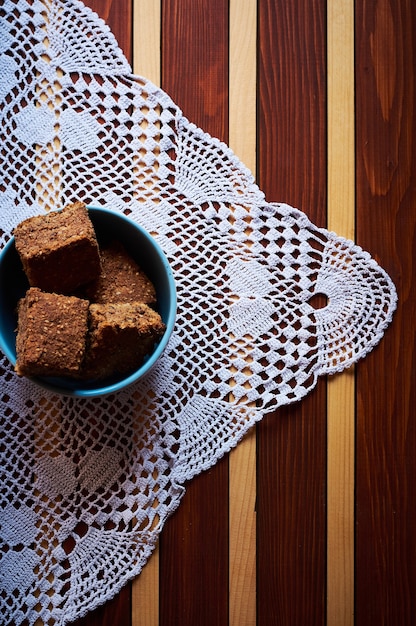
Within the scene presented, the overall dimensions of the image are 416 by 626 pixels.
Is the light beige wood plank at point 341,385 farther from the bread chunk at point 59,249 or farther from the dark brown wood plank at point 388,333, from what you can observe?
the bread chunk at point 59,249

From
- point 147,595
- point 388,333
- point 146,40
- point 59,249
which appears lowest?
point 147,595

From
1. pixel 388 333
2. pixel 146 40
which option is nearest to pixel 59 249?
pixel 146 40

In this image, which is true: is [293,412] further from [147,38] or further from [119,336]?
[147,38]

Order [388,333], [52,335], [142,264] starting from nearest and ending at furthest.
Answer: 1. [52,335]
2. [142,264]
3. [388,333]

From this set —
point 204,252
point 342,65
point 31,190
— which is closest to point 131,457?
point 204,252

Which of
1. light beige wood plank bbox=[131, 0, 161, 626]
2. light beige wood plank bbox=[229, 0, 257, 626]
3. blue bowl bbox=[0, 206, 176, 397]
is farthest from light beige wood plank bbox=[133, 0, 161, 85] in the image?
blue bowl bbox=[0, 206, 176, 397]

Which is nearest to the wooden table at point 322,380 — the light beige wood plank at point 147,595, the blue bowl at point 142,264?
the light beige wood plank at point 147,595

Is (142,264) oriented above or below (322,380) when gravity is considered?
above
